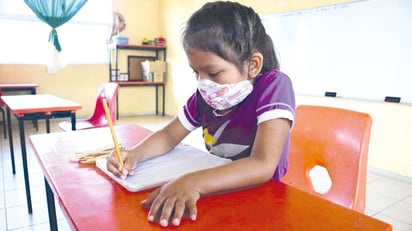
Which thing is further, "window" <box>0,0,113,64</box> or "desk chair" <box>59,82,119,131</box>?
"window" <box>0,0,113,64</box>

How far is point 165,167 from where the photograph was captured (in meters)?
0.76

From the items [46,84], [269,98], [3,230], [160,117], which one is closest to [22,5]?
[46,84]

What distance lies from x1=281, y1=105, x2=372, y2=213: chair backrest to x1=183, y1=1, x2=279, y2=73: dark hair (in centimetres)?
44

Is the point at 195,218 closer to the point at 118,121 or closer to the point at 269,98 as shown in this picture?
the point at 269,98

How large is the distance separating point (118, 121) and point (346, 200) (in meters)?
4.56

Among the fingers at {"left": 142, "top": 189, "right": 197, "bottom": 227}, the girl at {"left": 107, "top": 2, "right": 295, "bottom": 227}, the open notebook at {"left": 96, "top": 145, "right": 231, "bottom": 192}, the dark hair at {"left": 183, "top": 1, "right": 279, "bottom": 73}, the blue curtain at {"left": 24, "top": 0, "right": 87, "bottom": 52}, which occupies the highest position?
the blue curtain at {"left": 24, "top": 0, "right": 87, "bottom": 52}

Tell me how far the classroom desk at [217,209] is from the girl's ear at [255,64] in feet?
0.97

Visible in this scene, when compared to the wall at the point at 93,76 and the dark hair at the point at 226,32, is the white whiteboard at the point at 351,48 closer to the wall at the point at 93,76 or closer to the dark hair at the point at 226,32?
the dark hair at the point at 226,32

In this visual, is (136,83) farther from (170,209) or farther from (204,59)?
(170,209)

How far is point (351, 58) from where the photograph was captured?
2924 mm

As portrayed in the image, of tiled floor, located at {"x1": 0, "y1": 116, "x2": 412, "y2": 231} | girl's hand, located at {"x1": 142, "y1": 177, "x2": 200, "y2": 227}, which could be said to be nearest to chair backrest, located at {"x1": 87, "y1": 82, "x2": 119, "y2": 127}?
tiled floor, located at {"x1": 0, "y1": 116, "x2": 412, "y2": 231}

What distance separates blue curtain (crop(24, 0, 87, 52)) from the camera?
4.56m

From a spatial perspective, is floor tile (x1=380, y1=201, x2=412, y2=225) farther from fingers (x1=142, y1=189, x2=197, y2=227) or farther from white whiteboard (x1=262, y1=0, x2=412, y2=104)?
fingers (x1=142, y1=189, x2=197, y2=227)

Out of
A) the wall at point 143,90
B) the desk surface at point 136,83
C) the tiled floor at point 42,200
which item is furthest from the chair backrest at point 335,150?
the desk surface at point 136,83
